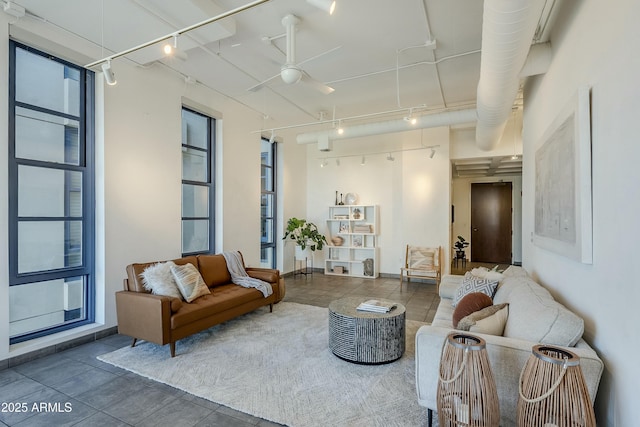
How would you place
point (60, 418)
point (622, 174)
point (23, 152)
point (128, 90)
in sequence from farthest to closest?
1. point (128, 90)
2. point (23, 152)
3. point (60, 418)
4. point (622, 174)

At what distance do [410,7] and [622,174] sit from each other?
8.17 feet

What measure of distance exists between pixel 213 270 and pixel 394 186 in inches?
175

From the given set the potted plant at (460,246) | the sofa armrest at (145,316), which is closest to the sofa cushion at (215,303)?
the sofa armrest at (145,316)

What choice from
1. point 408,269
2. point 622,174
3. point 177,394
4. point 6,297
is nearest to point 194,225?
point 6,297

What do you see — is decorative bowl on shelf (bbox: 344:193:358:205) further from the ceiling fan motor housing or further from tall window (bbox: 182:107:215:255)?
the ceiling fan motor housing

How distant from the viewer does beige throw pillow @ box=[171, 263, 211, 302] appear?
3.64 metres

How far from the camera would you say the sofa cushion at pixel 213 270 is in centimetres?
435

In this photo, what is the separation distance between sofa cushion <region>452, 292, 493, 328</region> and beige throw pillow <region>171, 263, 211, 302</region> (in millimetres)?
2765

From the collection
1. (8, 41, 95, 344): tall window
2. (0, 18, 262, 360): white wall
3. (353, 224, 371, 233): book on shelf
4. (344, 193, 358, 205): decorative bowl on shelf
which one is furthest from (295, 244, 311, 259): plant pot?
(8, 41, 95, 344): tall window

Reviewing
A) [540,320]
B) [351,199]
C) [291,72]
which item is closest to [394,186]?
[351,199]

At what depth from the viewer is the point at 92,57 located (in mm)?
3646

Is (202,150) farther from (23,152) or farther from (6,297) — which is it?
(6,297)

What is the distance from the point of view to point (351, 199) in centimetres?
768

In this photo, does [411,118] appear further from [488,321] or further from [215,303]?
[215,303]
